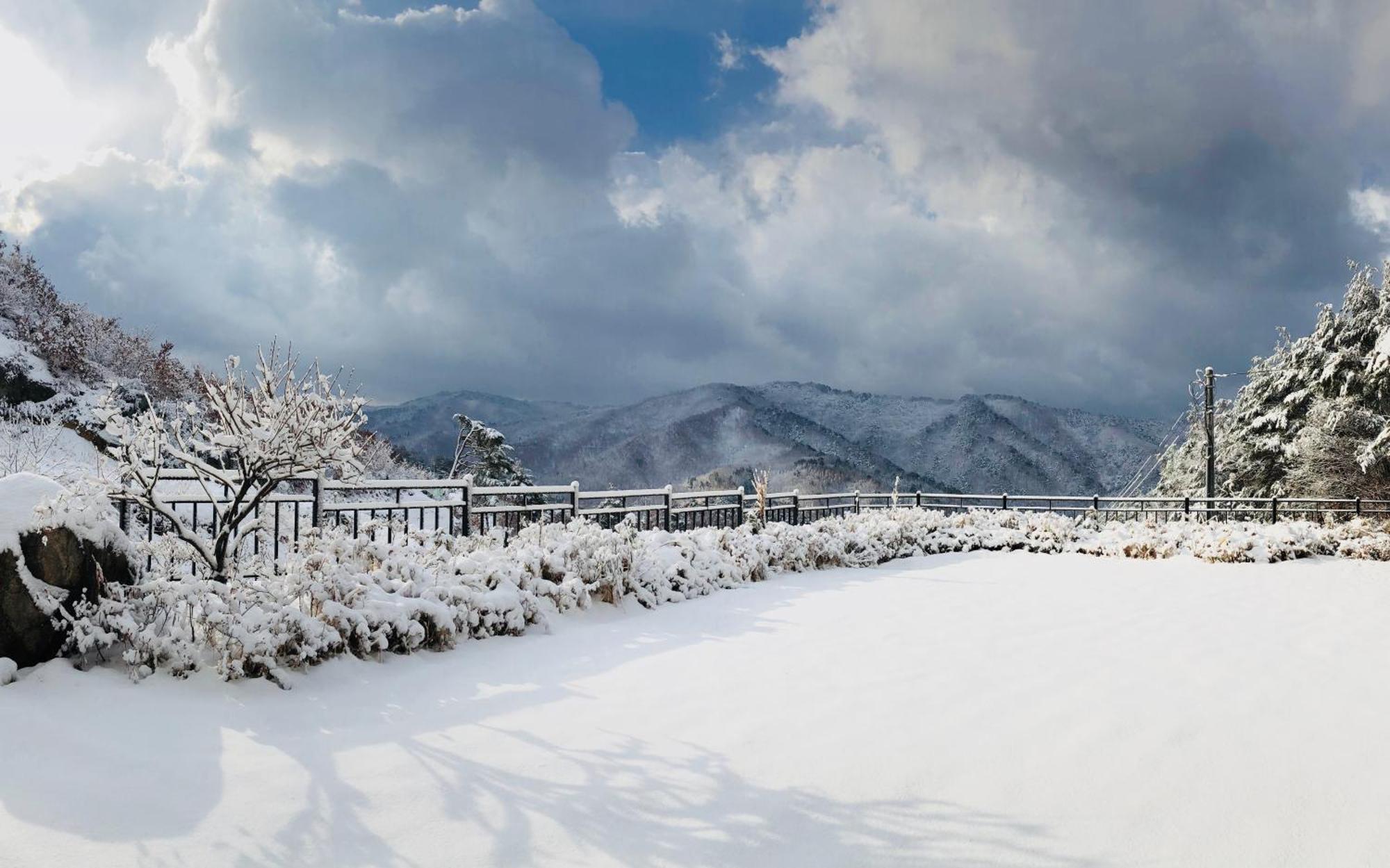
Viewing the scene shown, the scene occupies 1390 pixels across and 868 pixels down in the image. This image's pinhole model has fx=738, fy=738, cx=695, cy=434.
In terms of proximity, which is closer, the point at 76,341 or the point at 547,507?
the point at 547,507

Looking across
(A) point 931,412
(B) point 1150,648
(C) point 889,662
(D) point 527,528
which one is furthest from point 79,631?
(A) point 931,412

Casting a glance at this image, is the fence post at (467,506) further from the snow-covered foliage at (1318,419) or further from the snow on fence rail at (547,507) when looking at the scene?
the snow-covered foliage at (1318,419)

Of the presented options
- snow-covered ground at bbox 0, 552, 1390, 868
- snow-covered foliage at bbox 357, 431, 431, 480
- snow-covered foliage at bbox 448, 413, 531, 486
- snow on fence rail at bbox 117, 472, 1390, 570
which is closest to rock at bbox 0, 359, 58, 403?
snow on fence rail at bbox 117, 472, 1390, 570

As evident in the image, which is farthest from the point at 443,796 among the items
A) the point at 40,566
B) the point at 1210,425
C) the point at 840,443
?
the point at 840,443

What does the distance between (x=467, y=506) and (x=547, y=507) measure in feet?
3.77

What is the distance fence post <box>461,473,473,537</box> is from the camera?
9383 millimetres

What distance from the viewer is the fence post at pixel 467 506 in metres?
9.38

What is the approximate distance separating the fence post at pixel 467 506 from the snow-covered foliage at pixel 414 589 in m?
1.51

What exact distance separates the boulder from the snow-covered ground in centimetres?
18

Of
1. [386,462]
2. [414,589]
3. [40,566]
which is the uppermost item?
[386,462]

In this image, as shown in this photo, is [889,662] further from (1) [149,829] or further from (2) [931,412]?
(2) [931,412]

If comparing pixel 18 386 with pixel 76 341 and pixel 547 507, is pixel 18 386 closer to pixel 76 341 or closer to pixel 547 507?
pixel 76 341

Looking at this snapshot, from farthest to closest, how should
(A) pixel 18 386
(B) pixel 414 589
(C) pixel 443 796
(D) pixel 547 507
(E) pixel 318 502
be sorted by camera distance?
(A) pixel 18 386, (D) pixel 547 507, (E) pixel 318 502, (B) pixel 414 589, (C) pixel 443 796

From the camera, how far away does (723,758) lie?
11.4 ft
